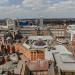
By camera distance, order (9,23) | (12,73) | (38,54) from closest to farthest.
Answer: (12,73) → (38,54) → (9,23)

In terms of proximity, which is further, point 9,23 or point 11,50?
point 9,23

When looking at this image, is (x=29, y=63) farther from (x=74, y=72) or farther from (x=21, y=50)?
(x=21, y=50)

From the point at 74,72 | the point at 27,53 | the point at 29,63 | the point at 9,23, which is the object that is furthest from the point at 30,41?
the point at 9,23

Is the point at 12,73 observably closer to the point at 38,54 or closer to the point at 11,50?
the point at 38,54

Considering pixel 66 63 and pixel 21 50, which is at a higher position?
pixel 66 63

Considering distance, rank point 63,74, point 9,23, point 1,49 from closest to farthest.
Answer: point 63,74
point 1,49
point 9,23

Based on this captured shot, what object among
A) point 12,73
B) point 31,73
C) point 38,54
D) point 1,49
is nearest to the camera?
point 12,73

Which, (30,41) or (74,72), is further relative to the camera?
(30,41)

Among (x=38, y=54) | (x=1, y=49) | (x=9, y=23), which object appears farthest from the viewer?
(x=9, y=23)

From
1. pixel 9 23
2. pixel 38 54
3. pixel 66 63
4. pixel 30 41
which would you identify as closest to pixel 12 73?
pixel 66 63
